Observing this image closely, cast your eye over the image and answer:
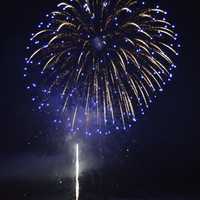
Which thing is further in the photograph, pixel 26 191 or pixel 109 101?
pixel 26 191

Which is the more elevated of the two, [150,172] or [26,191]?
[150,172]

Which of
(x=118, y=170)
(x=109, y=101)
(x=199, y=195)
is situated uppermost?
(x=118, y=170)

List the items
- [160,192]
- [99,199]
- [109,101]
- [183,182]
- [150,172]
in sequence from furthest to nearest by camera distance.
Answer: [150,172] < [183,182] < [160,192] < [99,199] < [109,101]

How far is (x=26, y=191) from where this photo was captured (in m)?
150

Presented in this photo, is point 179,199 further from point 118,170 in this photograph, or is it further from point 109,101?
point 109,101

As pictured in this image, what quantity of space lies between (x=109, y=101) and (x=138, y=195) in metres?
101

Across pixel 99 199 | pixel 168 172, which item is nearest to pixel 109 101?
pixel 99 199

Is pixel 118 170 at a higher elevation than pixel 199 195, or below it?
higher

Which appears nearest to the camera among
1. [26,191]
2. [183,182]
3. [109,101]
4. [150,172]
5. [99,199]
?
[109,101]

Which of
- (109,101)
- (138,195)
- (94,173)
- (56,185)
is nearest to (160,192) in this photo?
(138,195)

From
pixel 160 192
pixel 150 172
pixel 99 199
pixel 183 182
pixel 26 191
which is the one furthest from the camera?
pixel 150 172

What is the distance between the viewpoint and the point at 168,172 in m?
195

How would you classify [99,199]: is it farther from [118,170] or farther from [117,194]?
[118,170]

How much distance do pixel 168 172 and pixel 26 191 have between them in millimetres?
61071
